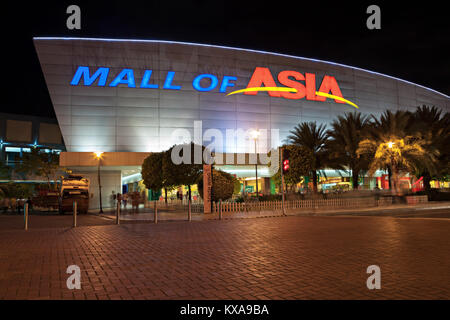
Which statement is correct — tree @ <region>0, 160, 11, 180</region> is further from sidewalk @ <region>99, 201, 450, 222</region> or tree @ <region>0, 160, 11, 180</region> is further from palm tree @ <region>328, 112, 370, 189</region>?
palm tree @ <region>328, 112, 370, 189</region>

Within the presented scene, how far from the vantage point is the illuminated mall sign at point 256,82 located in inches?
1618

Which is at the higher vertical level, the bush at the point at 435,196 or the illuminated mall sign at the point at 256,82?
the illuminated mall sign at the point at 256,82

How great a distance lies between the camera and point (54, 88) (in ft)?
132

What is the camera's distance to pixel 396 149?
27.1m

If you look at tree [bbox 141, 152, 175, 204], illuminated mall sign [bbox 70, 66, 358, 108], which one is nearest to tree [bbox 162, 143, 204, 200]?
tree [bbox 141, 152, 175, 204]

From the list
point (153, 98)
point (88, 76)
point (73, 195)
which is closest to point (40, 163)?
point (88, 76)

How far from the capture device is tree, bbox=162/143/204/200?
2750 centimetres

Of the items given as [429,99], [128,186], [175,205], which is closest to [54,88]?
[175,205]

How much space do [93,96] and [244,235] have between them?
116ft

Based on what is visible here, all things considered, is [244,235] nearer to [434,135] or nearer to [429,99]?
[434,135]

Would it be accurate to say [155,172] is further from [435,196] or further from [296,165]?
[435,196]

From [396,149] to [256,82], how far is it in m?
23.5

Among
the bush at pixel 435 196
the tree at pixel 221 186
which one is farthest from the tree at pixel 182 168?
the bush at pixel 435 196

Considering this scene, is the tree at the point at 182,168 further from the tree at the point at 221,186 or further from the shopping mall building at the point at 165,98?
the shopping mall building at the point at 165,98
